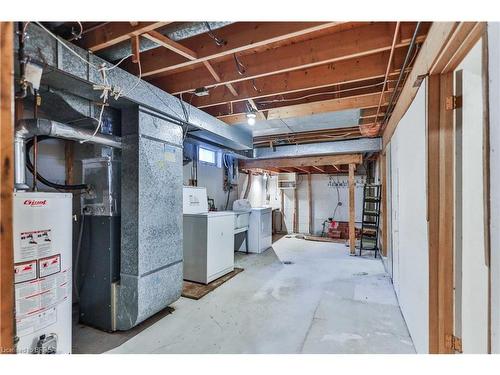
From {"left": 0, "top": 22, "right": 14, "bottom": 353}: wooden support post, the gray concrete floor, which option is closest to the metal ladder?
the gray concrete floor

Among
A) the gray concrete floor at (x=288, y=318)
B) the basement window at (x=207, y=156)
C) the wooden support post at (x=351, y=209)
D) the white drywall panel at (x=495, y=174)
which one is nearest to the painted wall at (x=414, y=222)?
the gray concrete floor at (x=288, y=318)

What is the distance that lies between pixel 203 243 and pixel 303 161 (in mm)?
3042

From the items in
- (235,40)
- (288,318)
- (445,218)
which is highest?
(235,40)

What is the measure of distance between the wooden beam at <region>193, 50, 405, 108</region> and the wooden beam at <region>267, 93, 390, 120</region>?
192mm

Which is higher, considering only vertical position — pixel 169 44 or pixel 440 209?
pixel 169 44

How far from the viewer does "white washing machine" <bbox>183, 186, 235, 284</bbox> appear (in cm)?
344

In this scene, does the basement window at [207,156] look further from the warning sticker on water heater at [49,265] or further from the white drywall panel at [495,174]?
the white drywall panel at [495,174]

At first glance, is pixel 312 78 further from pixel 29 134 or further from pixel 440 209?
pixel 29 134

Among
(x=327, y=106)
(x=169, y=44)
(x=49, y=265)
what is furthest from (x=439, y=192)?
(x=49, y=265)

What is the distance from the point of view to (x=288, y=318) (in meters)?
2.49

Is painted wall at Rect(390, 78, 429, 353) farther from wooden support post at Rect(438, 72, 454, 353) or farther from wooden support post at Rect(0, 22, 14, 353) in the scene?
wooden support post at Rect(0, 22, 14, 353)
